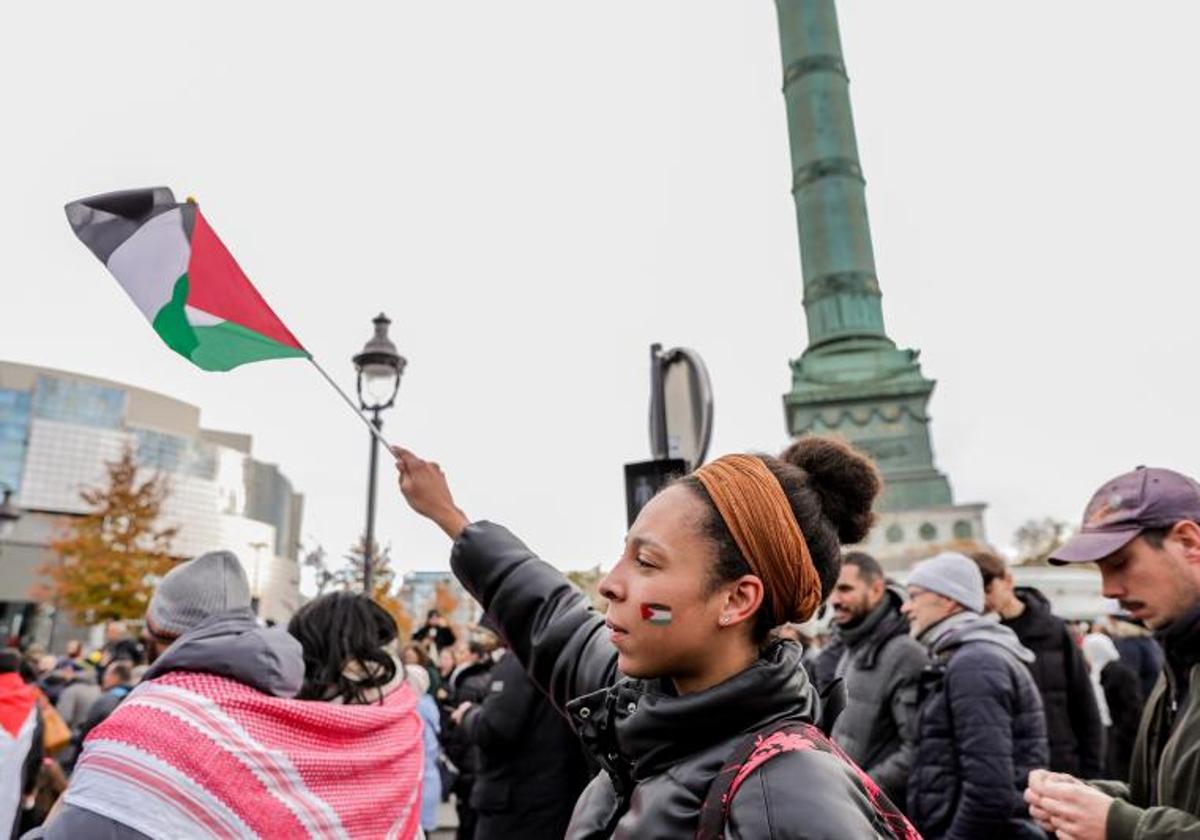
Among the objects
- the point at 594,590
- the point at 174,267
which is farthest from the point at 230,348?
the point at 594,590

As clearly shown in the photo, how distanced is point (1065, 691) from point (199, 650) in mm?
3869

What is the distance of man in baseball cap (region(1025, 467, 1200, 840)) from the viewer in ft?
6.48

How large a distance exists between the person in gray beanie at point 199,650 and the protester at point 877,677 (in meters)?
2.27

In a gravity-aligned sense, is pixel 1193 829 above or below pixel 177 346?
below

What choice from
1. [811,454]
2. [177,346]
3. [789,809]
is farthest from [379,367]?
[789,809]

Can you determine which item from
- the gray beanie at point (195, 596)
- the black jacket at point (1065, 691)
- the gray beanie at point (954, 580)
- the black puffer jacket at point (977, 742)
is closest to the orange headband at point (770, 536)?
the gray beanie at point (195, 596)

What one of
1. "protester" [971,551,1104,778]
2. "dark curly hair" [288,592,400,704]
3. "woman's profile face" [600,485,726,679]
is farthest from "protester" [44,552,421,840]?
"protester" [971,551,1104,778]

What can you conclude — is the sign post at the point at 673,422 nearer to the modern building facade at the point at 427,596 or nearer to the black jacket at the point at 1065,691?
the black jacket at the point at 1065,691

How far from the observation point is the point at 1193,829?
184 centimetres

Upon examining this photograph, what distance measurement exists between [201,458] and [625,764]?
89.5m

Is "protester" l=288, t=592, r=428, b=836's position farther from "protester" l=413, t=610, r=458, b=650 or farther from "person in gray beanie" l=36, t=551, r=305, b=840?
"protester" l=413, t=610, r=458, b=650

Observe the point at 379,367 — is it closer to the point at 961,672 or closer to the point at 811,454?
the point at 961,672

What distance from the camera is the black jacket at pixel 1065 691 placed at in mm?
4199

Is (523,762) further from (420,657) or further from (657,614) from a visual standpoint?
(420,657)
